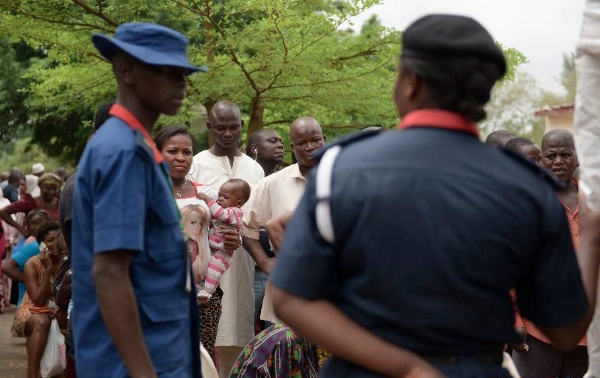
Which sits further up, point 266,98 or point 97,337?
point 97,337

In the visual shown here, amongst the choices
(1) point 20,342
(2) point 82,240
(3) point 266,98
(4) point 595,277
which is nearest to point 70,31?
(3) point 266,98

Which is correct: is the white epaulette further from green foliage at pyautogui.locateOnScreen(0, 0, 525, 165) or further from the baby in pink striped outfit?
green foliage at pyautogui.locateOnScreen(0, 0, 525, 165)

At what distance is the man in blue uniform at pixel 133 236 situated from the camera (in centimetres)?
352

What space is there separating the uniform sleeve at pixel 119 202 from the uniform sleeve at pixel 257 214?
3903 millimetres

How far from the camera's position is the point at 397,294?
2.70 m

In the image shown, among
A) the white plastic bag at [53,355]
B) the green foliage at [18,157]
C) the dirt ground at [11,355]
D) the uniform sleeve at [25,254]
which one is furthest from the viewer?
the green foliage at [18,157]

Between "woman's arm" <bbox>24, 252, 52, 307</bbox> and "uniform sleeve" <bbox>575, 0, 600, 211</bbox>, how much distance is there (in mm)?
6580

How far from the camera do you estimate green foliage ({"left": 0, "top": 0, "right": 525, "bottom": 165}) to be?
11.7 m

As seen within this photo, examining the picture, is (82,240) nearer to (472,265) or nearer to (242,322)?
(472,265)

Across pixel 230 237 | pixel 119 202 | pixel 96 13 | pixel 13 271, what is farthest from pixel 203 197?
pixel 96 13

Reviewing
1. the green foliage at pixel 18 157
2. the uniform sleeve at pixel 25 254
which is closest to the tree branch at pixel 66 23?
the uniform sleeve at pixel 25 254

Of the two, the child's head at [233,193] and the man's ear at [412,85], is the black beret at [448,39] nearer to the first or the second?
the man's ear at [412,85]

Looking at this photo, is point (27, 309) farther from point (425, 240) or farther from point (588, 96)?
point (425, 240)

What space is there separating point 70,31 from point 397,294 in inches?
407
